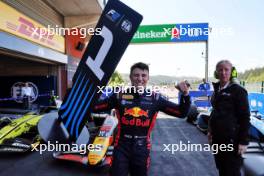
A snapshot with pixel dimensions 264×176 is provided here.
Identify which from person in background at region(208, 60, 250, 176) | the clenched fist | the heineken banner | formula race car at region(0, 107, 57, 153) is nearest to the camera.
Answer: the clenched fist

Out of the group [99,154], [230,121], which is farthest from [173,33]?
[230,121]

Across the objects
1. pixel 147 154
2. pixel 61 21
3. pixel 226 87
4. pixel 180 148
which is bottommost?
pixel 180 148

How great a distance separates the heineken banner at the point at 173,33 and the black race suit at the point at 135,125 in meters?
12.9

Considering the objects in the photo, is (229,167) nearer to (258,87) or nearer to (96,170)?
(96,170)

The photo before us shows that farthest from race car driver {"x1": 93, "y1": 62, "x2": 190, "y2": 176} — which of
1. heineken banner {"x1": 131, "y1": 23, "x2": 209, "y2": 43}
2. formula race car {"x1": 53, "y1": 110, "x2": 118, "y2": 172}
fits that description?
heineken banner {"x1": 131, "y1": 23, "x2": 209, "y2": 43}

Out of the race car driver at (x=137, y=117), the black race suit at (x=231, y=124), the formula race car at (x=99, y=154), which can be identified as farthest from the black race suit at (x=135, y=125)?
the formula race car at (x=99, y=154)

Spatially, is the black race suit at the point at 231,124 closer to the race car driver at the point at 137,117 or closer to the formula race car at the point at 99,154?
the race car driver at the point at 137,117

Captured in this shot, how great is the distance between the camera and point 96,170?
12.9 ft

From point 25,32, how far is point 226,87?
7188 mm

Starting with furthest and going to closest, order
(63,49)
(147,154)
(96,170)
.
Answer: (63,49), (96,170), (147,154)

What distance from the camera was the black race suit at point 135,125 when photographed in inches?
88.0

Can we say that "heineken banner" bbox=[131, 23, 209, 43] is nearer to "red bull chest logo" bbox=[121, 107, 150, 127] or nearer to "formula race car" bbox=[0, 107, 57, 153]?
"formula race car" bbox=[0, 107, 57, 153]

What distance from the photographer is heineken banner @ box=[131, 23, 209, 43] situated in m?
14.5

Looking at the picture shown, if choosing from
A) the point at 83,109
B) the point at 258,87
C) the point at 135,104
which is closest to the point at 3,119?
the point at 83,109
